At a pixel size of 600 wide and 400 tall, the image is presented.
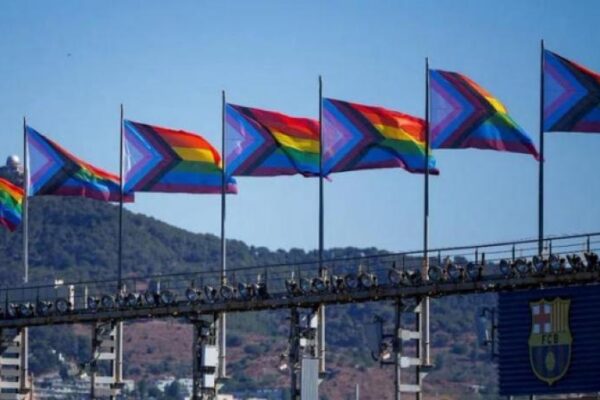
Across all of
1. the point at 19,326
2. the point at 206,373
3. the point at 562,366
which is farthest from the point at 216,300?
the point at 562,366

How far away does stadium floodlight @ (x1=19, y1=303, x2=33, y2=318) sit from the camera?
103250 mm

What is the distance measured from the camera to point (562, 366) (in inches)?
3046

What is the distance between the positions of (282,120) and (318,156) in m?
2.38

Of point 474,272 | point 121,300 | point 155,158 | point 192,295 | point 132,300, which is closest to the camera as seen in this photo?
point 474,272

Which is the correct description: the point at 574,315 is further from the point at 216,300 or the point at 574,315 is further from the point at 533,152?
the point at 216,300

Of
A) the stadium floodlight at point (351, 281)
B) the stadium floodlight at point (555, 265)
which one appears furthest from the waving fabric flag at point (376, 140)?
the stadium floodlight at point (555, 265)

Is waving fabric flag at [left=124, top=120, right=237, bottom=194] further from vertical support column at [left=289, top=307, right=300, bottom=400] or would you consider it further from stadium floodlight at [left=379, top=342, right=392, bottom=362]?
stadium floodlight at [left=379, top=342, right=392, bottom=362]

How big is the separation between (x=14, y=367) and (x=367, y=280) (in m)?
27.5

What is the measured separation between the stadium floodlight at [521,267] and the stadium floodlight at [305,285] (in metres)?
11.5

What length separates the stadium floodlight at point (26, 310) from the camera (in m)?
103

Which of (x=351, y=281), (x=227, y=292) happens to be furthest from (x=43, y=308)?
(x=351, y=281)

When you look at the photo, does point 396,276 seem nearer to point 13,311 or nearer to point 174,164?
point 174,164

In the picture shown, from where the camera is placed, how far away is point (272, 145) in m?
92.6

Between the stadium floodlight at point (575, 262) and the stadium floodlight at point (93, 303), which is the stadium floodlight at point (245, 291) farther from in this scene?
the stadium floodlight at point (575, 262)
